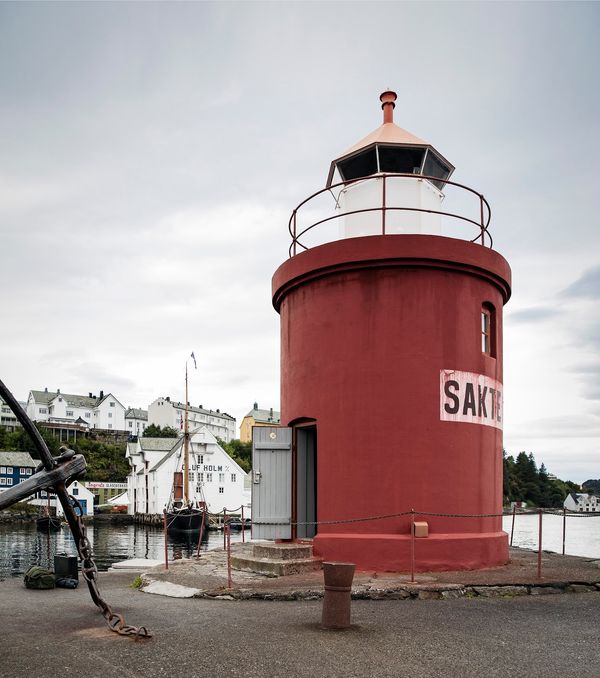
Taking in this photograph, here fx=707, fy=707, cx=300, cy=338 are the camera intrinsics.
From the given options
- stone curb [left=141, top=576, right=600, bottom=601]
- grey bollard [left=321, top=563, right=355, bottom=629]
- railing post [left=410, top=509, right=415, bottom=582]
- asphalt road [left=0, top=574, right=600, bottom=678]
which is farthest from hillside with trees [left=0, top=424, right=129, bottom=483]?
grey bollard [left=321, top=563, right=355, bottom=629]

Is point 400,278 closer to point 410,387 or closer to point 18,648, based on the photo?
point 410,387

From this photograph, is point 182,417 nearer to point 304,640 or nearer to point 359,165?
point 359,165

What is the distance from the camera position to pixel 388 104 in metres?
15.0

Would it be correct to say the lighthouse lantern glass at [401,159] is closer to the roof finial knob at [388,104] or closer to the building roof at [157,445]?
the roof finial knob at [388,104]

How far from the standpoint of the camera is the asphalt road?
6.55 metres

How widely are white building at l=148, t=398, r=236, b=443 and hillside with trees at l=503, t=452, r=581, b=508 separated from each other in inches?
2028

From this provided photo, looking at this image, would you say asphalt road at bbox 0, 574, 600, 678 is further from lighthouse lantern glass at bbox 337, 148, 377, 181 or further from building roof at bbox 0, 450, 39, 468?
building roof at bbox 0, 450, 39, 468


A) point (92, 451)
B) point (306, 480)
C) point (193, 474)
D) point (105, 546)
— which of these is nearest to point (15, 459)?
point (92, 451)

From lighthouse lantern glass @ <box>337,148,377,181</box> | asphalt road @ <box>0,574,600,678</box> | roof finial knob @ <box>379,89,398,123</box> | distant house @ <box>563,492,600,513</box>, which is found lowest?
distant house @ <box>563,492,600,513</box>

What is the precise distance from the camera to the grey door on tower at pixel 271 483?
13.5 meters

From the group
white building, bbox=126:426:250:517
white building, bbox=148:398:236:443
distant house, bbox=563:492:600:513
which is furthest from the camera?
distant house, bbox=563:492:600:513

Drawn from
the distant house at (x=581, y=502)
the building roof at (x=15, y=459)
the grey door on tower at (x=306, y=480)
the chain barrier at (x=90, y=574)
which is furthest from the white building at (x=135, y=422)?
the chain barrier at (x=90, y=574)

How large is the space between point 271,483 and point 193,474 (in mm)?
55105

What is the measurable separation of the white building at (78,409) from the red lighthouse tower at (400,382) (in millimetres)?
102781
